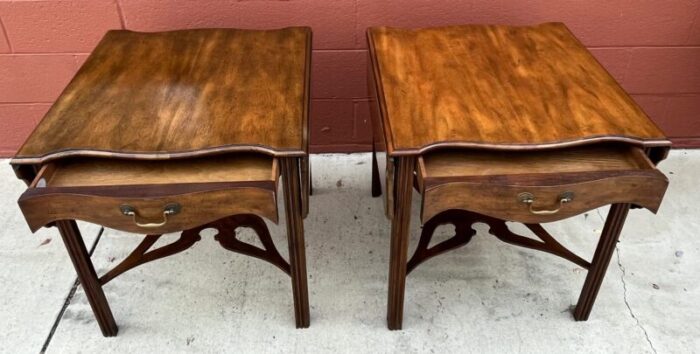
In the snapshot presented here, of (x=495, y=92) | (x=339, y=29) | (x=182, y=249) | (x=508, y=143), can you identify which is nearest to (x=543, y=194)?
(x=508, y=143)

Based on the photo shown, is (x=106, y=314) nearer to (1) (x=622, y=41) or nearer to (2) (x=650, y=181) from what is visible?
(2) (x=650, y=181)

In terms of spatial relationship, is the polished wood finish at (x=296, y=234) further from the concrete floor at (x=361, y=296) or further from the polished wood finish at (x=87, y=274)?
the polished wood finish at (x=87, y=274)

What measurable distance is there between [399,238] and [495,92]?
0.43m

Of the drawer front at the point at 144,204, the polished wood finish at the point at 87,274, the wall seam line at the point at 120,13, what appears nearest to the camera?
the drawer front at the point at 144,204

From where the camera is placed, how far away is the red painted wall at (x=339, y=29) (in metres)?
1.91

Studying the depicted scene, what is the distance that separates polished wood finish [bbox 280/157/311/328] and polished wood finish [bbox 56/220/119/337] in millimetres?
505

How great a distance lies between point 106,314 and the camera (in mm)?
1524

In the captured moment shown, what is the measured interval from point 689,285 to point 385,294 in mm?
934

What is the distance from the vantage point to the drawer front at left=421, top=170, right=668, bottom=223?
Answer: 118cm

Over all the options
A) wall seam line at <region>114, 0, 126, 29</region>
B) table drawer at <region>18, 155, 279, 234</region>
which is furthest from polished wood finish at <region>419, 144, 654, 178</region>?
wall seam line at <region>114, 0, 126, 29</region>

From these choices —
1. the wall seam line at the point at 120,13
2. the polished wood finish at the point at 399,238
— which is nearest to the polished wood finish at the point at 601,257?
the polished wood finish at the point at 399,238

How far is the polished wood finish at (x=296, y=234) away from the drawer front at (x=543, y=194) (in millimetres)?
296

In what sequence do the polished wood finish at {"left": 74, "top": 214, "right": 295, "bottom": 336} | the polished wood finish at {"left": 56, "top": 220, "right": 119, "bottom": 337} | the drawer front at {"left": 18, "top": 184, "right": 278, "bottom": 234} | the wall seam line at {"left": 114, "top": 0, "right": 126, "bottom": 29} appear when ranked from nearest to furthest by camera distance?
the drawer front at {"left": 18, "top": 184, "right": 278, "bottom": 234}, the polished wood finish at {"left": 56, "top": 220, "right": 119, "bottom": 337}, the polished wood finish at {"left": 74, "top": 214, "right": 295, "bottom": 336}, the wall seam line at {"left": 114, "top": 0, "right": 126, "bottom": 29}

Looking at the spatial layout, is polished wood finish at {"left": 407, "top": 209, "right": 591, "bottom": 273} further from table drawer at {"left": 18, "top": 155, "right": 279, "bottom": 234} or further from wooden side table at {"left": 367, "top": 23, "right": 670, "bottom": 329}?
Result: table drawer at {"left": 18, "top": 155, "right": 279, "bottom": 234}
